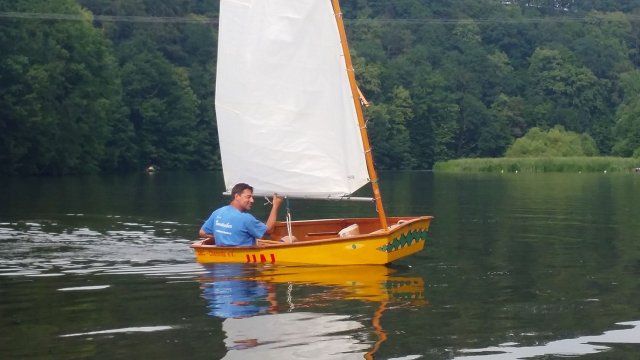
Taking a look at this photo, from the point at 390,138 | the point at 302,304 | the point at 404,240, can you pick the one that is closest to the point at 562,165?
the point at 390,138

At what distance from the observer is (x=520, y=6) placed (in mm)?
183625

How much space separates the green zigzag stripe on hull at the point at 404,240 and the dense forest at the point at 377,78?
59489 mm

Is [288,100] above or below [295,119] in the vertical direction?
above

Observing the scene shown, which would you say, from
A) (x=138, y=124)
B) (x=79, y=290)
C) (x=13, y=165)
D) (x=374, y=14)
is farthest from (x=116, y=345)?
(x=374, y=14)

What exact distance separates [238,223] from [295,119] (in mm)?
2372

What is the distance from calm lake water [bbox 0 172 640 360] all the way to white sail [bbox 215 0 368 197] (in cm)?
201

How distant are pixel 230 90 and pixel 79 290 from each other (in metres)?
6.32

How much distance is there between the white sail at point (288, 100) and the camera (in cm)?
2194

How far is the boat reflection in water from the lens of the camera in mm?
13305

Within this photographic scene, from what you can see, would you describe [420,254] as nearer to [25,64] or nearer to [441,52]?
[25,64]

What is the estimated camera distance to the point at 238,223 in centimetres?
2114

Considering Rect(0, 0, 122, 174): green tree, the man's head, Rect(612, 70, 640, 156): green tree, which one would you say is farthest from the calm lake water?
Rect(612, 70, 640, 156): green tree

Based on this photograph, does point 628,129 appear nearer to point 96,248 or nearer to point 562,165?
point 562,165

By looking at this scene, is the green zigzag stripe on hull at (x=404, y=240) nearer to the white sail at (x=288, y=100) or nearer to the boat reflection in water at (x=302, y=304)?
the boat reflection in water at (x=302, y=304)
